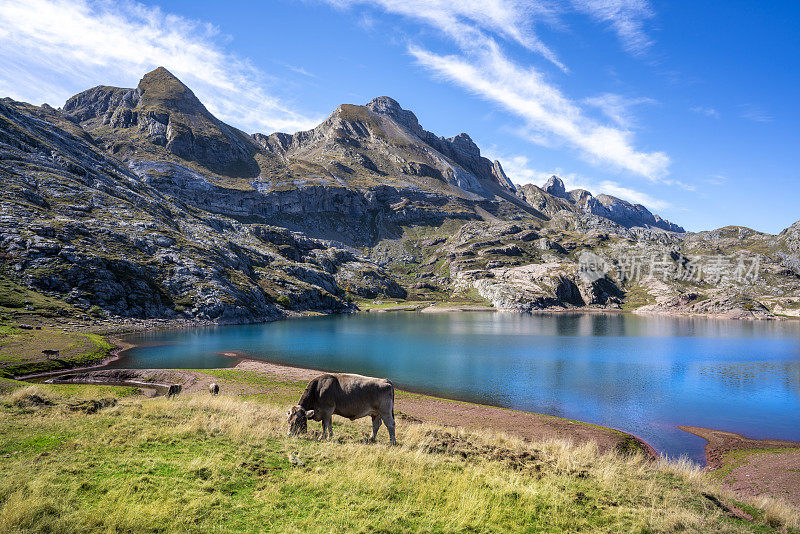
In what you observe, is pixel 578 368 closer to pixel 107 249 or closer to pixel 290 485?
pixel 290 485

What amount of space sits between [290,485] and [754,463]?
37657mm

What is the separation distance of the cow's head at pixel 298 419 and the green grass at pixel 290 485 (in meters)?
0.63

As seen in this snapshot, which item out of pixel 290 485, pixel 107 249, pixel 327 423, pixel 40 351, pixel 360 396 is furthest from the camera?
pixel 107 249

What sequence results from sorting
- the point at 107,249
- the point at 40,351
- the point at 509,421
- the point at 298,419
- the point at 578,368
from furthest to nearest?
the point at 107,249 → the point at 578,368 → the point at 40,351 → the point at 509,421 → the point at 298,419

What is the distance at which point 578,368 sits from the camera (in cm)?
6769

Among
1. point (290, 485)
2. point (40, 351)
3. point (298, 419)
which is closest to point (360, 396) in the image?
point (298, 419)

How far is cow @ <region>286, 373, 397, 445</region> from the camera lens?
19.2 meters

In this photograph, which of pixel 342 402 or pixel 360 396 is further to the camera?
pixel 360 396

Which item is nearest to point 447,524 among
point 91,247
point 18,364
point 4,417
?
point 4,417

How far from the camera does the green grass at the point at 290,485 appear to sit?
30.2 feet

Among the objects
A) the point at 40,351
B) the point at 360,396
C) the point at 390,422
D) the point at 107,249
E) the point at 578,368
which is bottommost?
the point at 578,368

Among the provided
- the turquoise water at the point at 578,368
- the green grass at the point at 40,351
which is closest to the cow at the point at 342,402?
the turquoise water at the point at 578,368

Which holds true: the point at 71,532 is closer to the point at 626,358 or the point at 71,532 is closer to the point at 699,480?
the point at 699,480

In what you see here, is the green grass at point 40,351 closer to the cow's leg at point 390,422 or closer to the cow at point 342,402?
the cow at point 342,402
